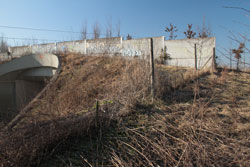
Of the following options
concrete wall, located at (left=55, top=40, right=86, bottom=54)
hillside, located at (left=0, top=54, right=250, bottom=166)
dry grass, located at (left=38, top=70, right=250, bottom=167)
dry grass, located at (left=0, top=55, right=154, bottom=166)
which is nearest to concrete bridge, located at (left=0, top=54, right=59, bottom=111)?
concrete wall, located at (left=55, top=40, right=86, bottom=54)

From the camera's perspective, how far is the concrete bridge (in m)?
13.5

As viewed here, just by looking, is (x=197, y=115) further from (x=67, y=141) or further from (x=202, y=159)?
(x=67, y=141)

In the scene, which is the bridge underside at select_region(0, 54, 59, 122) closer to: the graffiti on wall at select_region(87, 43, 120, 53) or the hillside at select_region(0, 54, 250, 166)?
the graffiti on wall at select_region(87, 43, 120, 53)

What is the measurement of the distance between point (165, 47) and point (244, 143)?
13168 millimetres

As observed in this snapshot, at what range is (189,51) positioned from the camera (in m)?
13.6

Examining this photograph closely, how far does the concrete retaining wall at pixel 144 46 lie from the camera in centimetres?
1284

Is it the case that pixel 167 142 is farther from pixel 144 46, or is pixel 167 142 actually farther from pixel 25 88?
pixel 25 88

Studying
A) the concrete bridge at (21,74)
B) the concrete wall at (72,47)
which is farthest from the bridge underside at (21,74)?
the concrete wall at (72,47)

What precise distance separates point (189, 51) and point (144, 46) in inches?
202

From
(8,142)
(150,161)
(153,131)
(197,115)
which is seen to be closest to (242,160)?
(150,161)

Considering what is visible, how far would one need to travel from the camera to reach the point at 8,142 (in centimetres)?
183

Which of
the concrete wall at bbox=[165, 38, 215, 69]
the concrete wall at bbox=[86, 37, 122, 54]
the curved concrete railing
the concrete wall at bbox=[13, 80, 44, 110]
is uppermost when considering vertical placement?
the concrete wall at bbox=[86, 37, 122, 54]

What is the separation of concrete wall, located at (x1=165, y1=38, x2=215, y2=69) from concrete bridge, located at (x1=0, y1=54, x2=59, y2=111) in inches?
406

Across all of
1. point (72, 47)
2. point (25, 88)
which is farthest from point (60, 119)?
point (72, 47)
